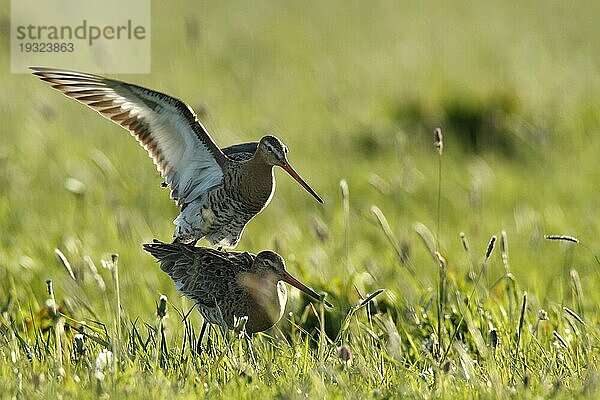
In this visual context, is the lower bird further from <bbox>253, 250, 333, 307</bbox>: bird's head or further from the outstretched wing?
the outstretched wing

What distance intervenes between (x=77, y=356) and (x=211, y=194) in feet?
4.54

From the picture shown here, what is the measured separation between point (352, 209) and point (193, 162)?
392 cm

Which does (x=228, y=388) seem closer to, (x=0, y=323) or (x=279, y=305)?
(x=279, y=305)

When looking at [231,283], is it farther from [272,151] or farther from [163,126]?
[163,126]

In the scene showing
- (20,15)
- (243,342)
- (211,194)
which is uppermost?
(20,15)

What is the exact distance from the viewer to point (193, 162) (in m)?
6.01

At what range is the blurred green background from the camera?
781 cm

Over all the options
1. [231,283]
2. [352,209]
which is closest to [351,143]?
[352,209]

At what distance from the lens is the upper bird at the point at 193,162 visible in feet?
18.9

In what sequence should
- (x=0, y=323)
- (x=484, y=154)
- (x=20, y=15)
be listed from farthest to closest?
1. (x=20, y=15)
2. (x=484, y=154)
3. (x=0, y=323)

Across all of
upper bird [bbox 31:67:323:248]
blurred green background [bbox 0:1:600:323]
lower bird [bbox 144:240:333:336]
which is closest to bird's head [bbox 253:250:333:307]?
lower bird [bbox 144:240:333:336]

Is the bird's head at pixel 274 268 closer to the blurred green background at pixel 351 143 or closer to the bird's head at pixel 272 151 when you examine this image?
the bird's head at pixel 272 151

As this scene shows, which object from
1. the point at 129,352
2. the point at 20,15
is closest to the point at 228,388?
the point at 129,352

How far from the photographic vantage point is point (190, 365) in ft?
15.9
